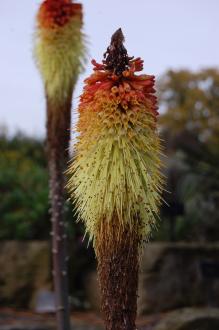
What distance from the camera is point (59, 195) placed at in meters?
7.44

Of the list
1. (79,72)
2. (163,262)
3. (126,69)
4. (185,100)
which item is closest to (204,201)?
(163,262)

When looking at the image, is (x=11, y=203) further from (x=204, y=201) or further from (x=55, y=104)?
(x=55, y=104)

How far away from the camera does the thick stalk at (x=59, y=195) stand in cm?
725

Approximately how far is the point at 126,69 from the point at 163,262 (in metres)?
8.09

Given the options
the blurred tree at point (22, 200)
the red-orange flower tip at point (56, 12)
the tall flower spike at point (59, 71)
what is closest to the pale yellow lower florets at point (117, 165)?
the tall flower spike at point (59, 71)

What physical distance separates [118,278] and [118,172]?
1.91 feet

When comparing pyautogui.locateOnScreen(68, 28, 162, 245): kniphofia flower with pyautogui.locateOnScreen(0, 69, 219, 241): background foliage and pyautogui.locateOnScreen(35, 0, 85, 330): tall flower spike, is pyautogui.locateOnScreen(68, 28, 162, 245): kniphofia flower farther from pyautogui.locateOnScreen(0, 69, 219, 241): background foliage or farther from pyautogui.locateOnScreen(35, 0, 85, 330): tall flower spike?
pyautogui.locateOnScreen(0, 69, 219, 241): background foliage

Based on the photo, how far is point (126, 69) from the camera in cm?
398

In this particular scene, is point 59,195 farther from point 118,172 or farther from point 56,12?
point 118,172

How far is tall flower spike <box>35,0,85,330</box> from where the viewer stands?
7.18 m

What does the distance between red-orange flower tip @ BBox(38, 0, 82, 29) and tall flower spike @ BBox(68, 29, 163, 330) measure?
3377 millimetres

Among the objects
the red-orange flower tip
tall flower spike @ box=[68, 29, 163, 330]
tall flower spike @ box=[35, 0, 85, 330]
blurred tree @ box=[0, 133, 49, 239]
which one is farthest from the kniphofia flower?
blurred tree @ box=[0, 133, 49, 239]

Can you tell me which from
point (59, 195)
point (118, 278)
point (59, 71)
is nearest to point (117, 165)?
point (118, 278)

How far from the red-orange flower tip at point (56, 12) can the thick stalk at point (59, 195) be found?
78 cm
